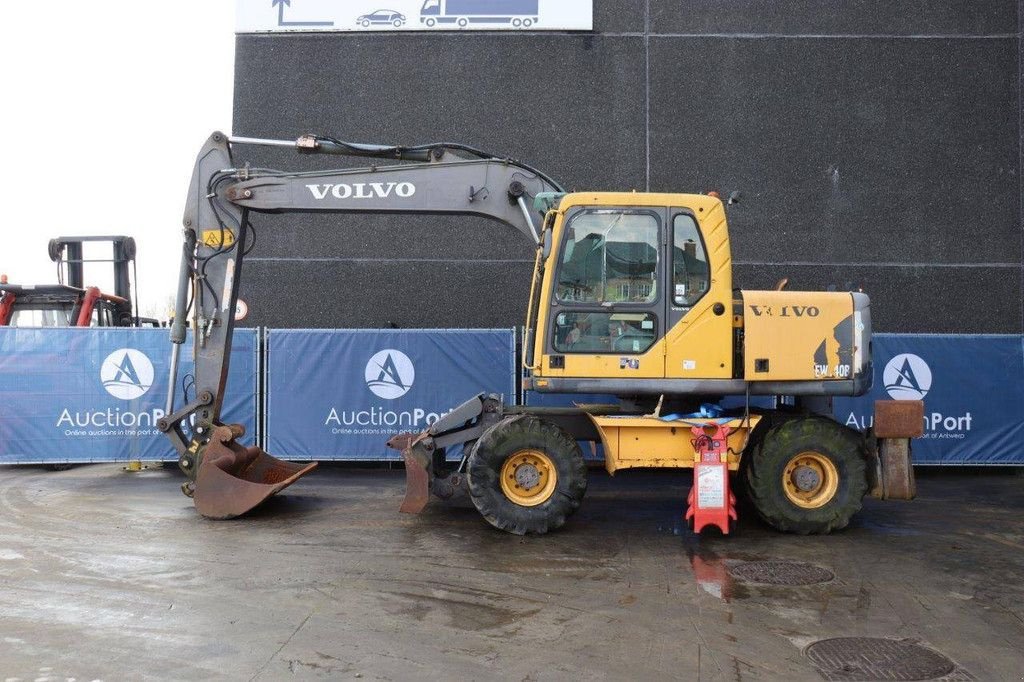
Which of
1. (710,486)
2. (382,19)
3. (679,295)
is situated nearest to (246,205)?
(679,295)

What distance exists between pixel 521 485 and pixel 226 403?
20.6ft

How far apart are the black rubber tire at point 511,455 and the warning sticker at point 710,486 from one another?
44.2 inches

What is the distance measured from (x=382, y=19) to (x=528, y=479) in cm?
1037

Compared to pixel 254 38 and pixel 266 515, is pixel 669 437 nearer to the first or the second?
pixel 266 515

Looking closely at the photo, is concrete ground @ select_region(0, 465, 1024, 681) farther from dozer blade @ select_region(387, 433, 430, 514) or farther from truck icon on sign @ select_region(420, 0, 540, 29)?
truck icon on sign @ select_region(420, 0, 540, 29)

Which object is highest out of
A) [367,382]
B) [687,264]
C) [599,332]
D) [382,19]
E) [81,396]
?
[382,19]

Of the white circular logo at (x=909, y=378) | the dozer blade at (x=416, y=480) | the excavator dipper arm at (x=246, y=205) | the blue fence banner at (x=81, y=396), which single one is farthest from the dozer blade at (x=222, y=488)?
the white circular logo at (x=909, y=378)

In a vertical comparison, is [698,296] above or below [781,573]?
above

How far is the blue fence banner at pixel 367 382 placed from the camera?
12516 mm

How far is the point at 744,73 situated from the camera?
15.2 meters

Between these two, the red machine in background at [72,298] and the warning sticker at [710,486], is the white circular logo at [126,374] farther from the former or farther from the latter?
the warning sticker at [710,486]

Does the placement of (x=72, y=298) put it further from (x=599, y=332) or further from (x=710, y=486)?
(x=710, y=486)

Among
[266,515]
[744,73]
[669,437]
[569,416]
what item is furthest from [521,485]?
[744,73]

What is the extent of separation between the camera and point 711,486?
8.10 m
